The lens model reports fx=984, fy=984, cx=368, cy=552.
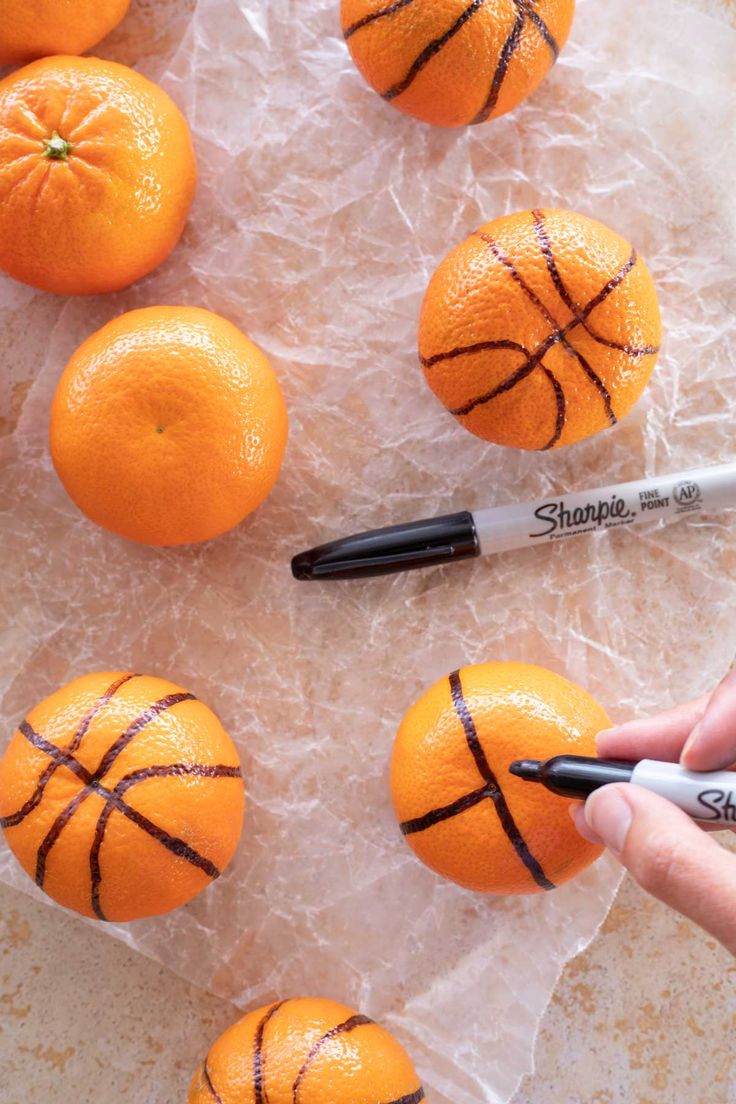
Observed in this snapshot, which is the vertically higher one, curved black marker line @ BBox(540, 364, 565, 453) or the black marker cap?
curved black marker line @ BBox(540, 364, 565, 453)

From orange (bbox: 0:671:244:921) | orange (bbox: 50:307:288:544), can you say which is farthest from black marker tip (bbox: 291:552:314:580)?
orange (bbox: 0:671:244:921)

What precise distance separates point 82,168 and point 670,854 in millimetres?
910

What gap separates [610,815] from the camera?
88 cm

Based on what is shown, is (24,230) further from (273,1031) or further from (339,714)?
(273,1031)

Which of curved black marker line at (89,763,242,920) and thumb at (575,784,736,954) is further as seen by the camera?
curved black marker line at (89,763,242,920)

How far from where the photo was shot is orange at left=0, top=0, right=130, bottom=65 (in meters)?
1.13

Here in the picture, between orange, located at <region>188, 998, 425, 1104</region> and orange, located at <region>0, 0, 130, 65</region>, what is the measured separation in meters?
1.17

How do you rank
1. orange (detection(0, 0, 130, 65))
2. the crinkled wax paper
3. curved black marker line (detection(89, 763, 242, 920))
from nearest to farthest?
curved black marker line (detection(89, 763, 242, 920)) < orange (detection(0, 0, 130, 65)) < the crinkled wax paper

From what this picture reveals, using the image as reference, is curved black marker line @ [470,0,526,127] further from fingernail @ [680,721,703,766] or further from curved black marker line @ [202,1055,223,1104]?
curved black marker line @ [202,1055,223,1104]

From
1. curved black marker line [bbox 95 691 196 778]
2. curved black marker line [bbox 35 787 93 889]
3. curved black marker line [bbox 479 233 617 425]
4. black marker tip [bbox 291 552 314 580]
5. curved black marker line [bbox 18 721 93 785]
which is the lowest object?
curved black marker line [bbox 35 787 93 889]

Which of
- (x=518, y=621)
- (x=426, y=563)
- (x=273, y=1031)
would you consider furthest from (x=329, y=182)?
(x=273, y=1031)

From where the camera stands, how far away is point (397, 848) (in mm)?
1258

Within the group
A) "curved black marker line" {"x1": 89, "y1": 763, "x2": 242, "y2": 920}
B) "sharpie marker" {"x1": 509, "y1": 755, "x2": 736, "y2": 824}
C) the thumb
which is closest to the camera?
the thumb

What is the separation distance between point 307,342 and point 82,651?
50 centimetres
